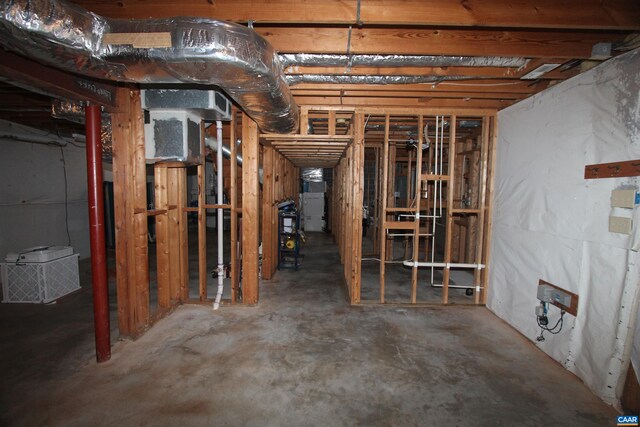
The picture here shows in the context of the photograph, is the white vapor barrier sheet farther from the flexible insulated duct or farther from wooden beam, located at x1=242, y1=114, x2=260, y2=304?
the flexible insulated duct

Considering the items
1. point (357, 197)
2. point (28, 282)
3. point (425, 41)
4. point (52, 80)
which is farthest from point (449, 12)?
point (28, 282)

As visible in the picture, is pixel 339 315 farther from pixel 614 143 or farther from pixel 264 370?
pixel 614 143

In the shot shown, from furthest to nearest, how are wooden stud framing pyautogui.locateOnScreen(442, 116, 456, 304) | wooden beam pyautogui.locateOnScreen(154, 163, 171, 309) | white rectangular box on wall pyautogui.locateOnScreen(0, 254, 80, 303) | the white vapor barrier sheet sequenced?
the white vapor barrier sheet, white rectangular box on wall pyautogui.locateOnScreen(0, 254, 80, 303), wooden stud framing pyautogui.locateOnScreen(442, 116, 456, 304), wooden beam pyautogui.locateOnScreen(154, 163, 171, 309)

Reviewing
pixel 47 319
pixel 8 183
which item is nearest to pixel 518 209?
pixel 47 319

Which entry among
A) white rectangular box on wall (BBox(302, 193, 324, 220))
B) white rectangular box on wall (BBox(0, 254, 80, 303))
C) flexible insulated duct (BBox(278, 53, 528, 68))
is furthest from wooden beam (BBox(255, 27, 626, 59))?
white rectangular box on wall (BBox(302, 193, 324, 220))

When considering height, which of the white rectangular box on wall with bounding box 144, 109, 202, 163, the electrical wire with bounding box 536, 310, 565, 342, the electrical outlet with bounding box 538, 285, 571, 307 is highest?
the white rectangular box on wall with bounding box 144, 109, 202, 163

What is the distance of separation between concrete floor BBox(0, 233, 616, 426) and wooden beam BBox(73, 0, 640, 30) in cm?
257

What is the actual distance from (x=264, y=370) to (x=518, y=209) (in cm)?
308

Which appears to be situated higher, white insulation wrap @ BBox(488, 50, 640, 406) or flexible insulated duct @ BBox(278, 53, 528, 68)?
flexible insulated duct @ BBox(278, 53, 528, 68)

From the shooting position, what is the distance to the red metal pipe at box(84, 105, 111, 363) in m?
2.40

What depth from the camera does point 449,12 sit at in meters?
1.85

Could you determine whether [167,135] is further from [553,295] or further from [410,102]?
[553,295]

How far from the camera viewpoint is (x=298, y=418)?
6.30 feet

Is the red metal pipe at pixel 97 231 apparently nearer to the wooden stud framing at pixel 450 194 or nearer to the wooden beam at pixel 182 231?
the wooden beam at pixel 182 231
